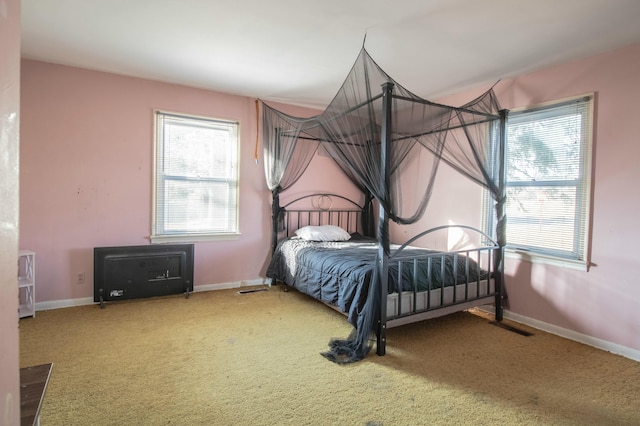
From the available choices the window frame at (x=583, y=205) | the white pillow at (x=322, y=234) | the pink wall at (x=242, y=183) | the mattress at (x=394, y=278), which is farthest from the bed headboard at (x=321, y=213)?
the window frame at (x=583, y=205)

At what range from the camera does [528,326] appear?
3.25 meters

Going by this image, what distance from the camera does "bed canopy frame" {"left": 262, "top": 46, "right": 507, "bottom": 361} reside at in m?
2.56

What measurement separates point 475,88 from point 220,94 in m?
3.01

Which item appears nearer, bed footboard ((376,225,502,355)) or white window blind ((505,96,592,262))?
bed footboard ((376,225,502,355))

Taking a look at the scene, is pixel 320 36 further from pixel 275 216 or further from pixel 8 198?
pixel 8 198

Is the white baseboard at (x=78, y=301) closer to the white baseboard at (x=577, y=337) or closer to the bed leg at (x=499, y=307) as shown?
the bed leg at (x=499, y=307)

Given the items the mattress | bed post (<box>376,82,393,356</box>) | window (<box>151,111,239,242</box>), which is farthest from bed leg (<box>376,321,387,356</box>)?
window (<box>151,111,239,242</box>)

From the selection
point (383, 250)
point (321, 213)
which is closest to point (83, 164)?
point (321, 213)

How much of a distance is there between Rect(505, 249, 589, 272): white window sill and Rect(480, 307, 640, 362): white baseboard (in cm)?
56

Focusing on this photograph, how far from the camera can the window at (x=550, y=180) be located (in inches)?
116

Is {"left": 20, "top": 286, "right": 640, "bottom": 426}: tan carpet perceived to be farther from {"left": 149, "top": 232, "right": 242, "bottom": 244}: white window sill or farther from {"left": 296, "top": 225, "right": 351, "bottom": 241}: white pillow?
{"left": 296, "top": 225, "right": 351, "bottom": 241}: white pillow

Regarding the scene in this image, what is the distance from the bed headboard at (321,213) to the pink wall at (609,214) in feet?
8.63

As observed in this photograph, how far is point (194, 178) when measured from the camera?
4113 millimetres

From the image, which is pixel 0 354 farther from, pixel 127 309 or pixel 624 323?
pixel 624 323
